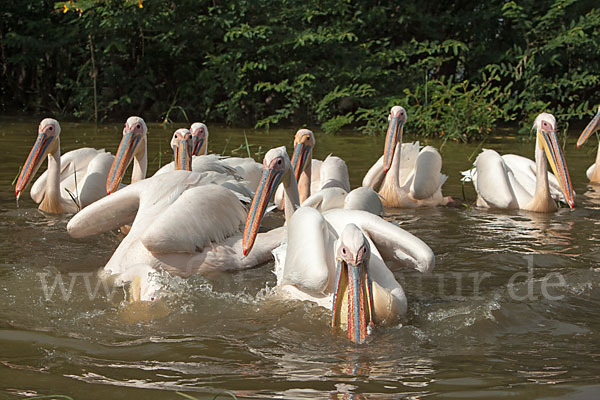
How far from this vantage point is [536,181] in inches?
249

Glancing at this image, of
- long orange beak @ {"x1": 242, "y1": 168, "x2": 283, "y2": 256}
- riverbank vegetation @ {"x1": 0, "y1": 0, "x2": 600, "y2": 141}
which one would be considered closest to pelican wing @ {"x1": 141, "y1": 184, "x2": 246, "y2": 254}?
long orange beak @ {"x1": 242, "y1": 168, "x2": 283, "y2": 256}

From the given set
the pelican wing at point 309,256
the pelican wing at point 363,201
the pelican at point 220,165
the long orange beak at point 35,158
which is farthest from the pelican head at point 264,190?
the long orange beak at point 35,158

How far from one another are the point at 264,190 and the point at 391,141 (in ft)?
8.91

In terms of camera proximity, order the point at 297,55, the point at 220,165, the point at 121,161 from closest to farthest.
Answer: the point at 220,165, the point at 121,161, the point at 297,55

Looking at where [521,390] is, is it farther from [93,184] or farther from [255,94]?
[255,94]

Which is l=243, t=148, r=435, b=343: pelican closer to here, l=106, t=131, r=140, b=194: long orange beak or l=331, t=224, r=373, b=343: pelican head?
l=331, t=224, r=373, b=343: pelican head

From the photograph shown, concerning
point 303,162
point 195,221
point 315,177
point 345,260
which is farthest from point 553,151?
point 345,260

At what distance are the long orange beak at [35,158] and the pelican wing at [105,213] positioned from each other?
1.83 meters

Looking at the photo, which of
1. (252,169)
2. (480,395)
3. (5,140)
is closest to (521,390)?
(480,395)

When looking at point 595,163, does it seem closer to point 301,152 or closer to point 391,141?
point 391,141

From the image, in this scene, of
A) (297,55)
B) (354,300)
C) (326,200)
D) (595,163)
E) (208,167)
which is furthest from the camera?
(297,55)

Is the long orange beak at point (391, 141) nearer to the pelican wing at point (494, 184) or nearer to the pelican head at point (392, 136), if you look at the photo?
the pelican head at point (392, 136)

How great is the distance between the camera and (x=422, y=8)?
13.8 metres

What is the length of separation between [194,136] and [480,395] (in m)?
4.38
